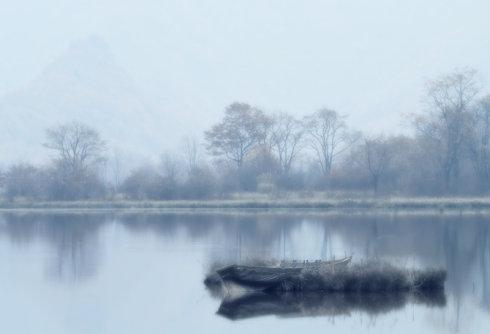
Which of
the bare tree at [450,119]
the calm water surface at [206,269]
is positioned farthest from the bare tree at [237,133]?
the calm water surface at [206,269]

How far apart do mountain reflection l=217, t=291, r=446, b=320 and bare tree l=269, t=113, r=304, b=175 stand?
206 ft

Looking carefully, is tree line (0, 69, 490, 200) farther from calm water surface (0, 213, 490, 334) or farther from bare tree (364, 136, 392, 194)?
calm water surface (0, 213, 490, 334)

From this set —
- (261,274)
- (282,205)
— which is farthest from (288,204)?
(261,274)

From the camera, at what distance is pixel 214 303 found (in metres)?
30.2

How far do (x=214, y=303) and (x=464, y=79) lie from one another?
2223 inches

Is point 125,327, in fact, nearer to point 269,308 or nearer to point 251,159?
point 269,308

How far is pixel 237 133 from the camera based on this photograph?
90.9 metres

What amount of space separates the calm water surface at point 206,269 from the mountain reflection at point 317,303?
0.19 feet

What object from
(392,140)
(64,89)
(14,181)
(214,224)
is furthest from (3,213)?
(64,89)

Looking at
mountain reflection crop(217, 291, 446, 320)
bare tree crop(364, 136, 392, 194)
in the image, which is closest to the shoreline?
bare tree crop(364, 136, 392, 194)

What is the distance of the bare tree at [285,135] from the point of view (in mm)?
94812

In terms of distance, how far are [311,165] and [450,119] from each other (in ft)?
66.2

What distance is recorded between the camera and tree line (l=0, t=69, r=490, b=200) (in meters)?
79.3

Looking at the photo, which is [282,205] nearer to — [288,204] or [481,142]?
[288,204]
